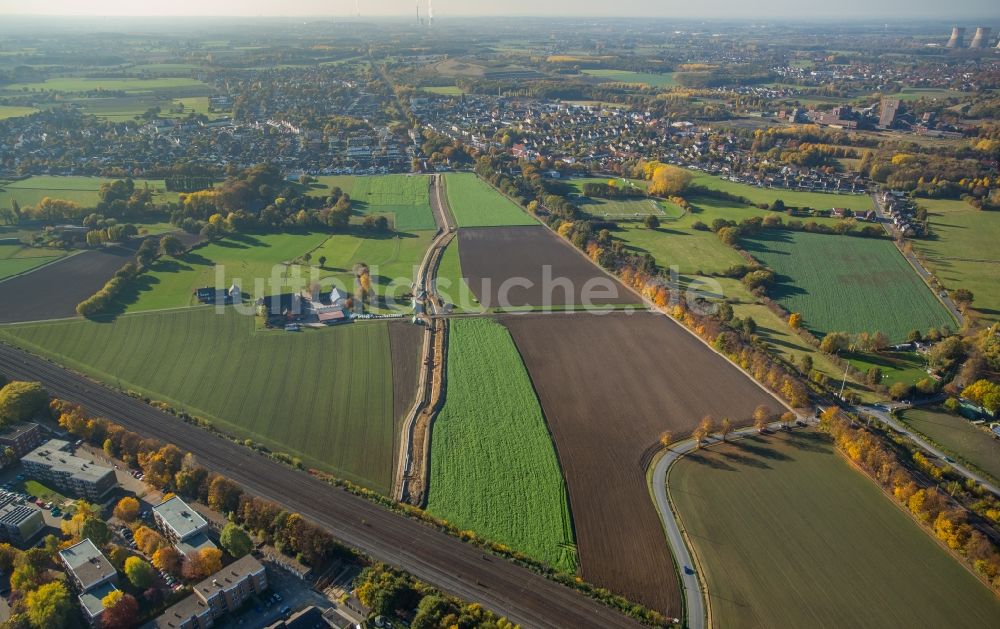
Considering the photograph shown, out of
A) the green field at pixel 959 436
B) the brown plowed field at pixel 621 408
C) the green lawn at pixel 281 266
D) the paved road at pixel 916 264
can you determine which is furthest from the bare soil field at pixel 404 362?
the paved road at pixel 916 264

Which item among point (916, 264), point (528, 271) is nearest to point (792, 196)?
point (916, 264)

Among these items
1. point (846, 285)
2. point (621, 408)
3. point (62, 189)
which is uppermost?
point (62, 189)

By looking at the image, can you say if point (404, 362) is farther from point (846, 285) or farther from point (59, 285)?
point (846, 285)

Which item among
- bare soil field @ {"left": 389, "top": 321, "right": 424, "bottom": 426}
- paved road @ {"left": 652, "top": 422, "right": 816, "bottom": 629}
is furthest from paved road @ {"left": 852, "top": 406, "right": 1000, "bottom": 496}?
bare soil field @ {"left": 389, "top": 321, "right": 424, "bottom": 426}

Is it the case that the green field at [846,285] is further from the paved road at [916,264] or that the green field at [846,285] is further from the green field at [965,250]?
the green field at [965,250]

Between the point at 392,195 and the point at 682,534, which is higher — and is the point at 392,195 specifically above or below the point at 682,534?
above

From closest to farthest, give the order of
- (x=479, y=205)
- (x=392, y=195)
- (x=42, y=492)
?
(x=42, y=492) < (x=479, y=205) < (x=392, y=195)
